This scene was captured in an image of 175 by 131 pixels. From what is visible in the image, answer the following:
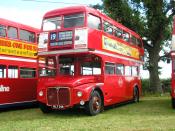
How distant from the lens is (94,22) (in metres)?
15.5

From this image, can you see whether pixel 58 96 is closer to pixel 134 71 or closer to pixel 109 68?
pixel 109 68

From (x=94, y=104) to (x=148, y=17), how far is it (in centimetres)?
1509

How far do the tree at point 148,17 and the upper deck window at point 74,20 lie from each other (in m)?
13.0

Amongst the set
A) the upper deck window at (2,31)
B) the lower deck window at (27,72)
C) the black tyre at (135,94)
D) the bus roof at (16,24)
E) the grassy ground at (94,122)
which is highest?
the bus roof at (16,24)

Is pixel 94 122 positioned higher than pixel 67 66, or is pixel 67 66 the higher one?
pixel 67 66

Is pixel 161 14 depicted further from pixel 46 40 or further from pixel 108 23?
pixel 46 40

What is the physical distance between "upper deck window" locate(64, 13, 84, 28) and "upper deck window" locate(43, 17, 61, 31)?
0.99 feet

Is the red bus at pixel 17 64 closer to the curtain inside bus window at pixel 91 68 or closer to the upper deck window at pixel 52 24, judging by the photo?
the upper deck window at pixel 52 24

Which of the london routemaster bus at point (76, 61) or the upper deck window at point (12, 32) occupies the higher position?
the upper deck window at point (12, 32)

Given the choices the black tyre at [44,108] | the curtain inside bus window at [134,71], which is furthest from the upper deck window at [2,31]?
the curtain inside bus window at [134,71]

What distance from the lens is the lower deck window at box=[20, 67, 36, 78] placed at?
1819 cm

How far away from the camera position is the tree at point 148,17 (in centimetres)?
2786

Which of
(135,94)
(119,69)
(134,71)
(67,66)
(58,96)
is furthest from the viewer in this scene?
(134,71)

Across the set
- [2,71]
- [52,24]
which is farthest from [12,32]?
[52,24]
